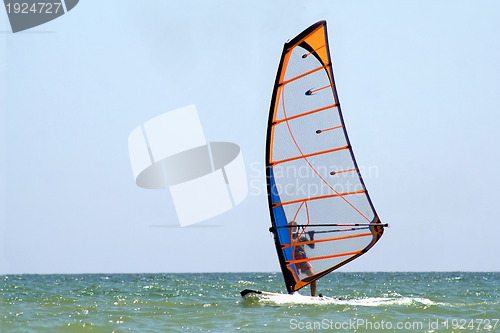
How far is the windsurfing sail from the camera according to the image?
10.5 metres

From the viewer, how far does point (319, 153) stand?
34.6 feet

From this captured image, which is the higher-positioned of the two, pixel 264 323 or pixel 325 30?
pixel 325 30

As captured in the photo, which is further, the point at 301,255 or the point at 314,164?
the point at 301,255

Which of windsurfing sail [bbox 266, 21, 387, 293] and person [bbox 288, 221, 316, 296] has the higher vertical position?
windsurfing sail [bbox 266, 21, 387, 293]

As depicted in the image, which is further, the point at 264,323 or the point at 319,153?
the point at 319,153

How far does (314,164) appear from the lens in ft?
34.6

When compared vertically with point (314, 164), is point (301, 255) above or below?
below

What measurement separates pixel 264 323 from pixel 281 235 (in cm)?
274

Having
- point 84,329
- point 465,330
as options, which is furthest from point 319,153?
point 84,329

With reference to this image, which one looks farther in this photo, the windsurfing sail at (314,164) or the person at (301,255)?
the person at (301,255)

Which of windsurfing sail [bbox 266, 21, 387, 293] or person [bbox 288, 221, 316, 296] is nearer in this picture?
windsurfing sail [bbox 266, 21, 387, 293]

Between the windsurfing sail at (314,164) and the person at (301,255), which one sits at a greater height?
the windsurfing sail at (314,164)

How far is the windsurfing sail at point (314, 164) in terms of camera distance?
1053 centimetres

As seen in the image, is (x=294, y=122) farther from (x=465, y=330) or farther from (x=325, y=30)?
(x=465, y=330)
